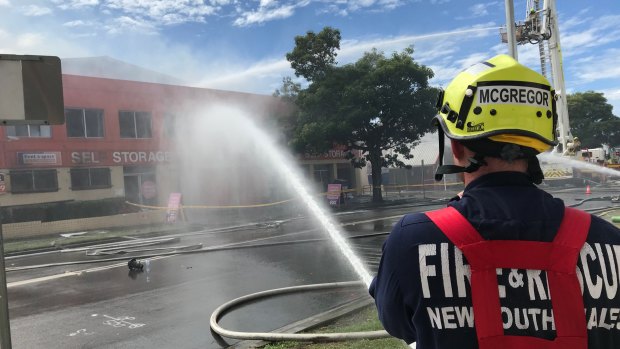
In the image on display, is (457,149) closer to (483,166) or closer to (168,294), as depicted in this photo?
(483,166)

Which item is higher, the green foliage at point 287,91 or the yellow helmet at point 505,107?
the green foliage at point 287,91

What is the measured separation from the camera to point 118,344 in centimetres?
506

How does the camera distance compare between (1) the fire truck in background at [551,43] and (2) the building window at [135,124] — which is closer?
(1) the fire truck in background at [551,43]

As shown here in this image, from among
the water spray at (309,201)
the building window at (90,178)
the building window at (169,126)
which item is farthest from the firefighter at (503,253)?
the building window at (169,126)

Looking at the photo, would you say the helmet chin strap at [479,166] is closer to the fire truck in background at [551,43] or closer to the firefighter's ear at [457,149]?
the firefighter's ear at [457,149]

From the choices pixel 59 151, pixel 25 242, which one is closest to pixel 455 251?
pixel 25 242

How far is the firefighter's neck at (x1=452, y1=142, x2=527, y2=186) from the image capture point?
142 centimetres

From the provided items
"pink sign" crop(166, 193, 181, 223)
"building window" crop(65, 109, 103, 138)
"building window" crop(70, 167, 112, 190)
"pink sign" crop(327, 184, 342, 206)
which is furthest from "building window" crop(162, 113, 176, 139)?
"pink sign" crop(327, 184, 342, 206)

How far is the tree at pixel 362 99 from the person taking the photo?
23328 millimetres

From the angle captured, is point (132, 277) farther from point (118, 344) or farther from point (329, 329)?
point (329, 329)

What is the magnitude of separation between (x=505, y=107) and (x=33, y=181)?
2257 cm

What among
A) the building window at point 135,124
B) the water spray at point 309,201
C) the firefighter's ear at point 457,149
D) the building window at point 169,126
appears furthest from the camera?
the building window at point 169,126

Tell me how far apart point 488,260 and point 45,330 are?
6162 mm

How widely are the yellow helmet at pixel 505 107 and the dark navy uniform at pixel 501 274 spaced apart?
136mm
